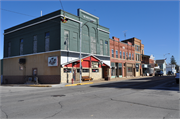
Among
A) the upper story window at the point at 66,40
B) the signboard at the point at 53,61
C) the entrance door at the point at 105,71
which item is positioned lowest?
the entrance door at the point at 105,71

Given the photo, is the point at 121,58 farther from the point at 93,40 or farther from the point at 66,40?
the point at 66,40

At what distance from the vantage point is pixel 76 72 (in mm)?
26609

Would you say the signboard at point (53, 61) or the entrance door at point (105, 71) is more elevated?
the signboard at point (53, 61)

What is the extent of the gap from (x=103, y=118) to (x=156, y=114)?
2.16 metres

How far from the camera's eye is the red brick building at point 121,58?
3809 cm

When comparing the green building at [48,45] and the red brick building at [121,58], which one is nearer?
the green building at [48,45]

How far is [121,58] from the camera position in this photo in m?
41.4

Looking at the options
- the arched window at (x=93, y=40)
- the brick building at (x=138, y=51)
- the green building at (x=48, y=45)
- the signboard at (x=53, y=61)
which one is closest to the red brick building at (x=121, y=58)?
the brick building at (x=138, y=51)

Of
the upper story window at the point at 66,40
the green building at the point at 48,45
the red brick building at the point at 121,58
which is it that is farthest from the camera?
the red brick building at the point at 121,58

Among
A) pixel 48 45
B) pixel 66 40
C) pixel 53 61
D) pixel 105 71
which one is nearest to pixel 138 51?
pixel 105 71

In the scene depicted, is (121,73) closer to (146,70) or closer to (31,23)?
(146,70)

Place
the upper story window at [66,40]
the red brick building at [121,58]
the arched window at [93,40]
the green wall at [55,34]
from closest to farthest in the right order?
the green wall at [55,34] → the upper story window at [66,40] → the arched window at [93,40] → the red brick building at [121,58]

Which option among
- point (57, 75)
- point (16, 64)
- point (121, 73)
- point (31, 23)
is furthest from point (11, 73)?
point (121, 73)

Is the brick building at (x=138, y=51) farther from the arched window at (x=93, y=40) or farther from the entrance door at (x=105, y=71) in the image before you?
the arched window at (x=93, y=40)
